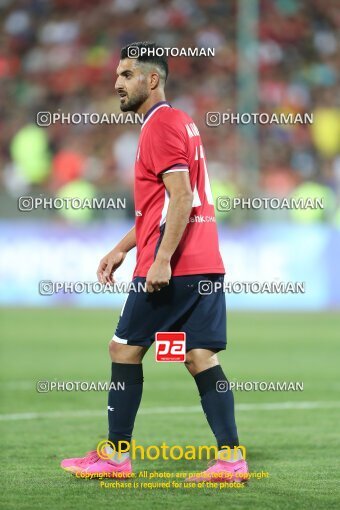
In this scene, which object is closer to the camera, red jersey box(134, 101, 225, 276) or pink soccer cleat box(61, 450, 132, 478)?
red jersey box(134, 101, 225, 276)

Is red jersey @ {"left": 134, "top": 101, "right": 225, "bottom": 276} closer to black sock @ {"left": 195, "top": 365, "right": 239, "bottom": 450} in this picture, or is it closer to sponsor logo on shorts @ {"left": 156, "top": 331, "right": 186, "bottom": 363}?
sponsor logo on shorts @ {"left": 156, "top": 331, "right": 186, "bottom": 363}

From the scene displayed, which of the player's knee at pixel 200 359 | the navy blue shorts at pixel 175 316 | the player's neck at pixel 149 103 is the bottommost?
the player's knee at pixel 200 359

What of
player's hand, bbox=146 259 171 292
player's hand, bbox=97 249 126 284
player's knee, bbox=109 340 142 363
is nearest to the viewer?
player's hand, bbox=146 259 171 292

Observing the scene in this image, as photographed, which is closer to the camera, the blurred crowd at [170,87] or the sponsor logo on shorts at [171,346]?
the sponsor logo on shorts at [171,346]

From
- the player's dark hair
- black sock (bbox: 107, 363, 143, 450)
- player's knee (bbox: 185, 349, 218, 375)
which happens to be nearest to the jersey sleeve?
the player's dark hair

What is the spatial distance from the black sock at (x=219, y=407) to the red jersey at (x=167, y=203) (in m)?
0.56

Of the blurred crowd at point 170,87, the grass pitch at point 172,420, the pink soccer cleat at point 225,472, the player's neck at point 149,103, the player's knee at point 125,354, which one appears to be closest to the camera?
the grass pitch at point 172,420

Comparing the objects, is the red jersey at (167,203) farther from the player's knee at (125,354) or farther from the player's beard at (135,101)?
the player's knee at (125,354)

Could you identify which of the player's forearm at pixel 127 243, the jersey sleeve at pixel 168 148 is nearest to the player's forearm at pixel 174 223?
the jersey sleeve at pixel 168 148

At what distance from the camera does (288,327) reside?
18.1 metres

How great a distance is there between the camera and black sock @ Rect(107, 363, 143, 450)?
6.11m

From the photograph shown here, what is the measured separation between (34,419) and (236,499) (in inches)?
138

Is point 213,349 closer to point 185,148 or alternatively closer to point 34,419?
point 185,148

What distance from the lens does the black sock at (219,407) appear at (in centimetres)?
604
